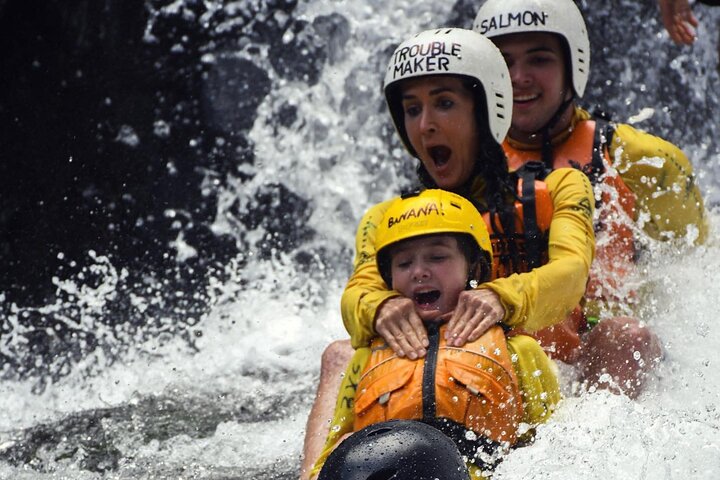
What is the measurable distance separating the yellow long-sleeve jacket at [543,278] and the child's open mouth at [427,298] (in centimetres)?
10

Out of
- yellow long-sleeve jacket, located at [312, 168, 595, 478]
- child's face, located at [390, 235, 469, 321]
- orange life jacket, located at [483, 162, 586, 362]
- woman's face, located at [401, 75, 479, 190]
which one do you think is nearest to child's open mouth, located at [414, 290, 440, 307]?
child's face, located at [390, 235, 469, 321]

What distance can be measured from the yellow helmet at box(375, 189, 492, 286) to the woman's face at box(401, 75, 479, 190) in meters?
0.57

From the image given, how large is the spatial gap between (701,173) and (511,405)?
5820mm

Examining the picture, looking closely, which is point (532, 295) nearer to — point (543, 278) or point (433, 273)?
point (543, 278)

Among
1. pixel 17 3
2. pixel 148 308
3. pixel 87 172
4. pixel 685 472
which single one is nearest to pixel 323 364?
pixel 685 472

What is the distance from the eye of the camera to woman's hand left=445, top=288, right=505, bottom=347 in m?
3.96

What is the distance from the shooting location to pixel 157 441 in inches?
228

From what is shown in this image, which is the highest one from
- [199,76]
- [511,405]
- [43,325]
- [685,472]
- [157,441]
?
[199,76]

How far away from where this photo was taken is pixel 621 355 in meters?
4.76

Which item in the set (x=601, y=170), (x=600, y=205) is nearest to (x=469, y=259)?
(x=600, y=205)

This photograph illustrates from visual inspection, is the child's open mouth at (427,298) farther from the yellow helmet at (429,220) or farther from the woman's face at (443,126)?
the woman's face at (443,126)

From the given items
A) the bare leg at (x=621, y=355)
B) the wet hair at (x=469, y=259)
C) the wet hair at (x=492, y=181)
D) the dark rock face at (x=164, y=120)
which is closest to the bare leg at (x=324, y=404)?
the wet hair at (x=469, y=259)

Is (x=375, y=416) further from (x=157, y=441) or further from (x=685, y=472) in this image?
(x=157, y=441)

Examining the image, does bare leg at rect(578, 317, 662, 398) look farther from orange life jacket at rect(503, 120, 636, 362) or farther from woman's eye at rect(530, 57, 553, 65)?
woman's eye at rect(530, 57, 553, 65)
